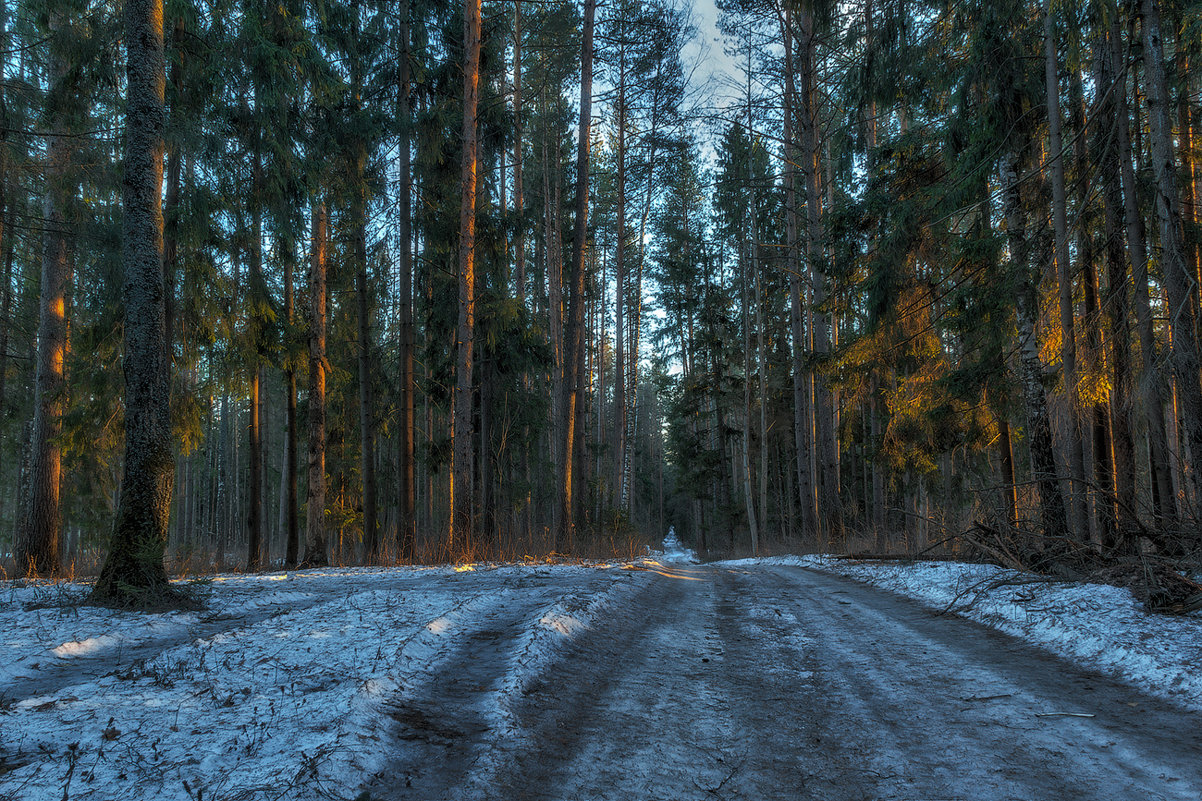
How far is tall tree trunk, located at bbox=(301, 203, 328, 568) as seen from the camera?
12.4 metres

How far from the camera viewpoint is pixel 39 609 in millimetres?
4824

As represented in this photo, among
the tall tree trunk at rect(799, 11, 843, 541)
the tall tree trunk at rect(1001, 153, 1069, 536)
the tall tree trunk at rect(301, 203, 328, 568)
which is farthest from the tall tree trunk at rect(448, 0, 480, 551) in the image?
the tall tree trunk at rect(1001, 153, 1069, 536)

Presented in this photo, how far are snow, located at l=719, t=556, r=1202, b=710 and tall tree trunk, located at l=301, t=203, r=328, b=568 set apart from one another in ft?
35.4

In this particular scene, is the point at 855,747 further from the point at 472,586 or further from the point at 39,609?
the point at 39,609

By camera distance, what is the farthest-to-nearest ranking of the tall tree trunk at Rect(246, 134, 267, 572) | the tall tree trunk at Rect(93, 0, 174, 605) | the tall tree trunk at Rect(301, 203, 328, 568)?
the tall tree trunk at Rect(301, 203, 328, 568), the tall tree trunk at Rect(246, 134, 267, 572), the tall tree trunk at Rect(93, 0, 174, 605)

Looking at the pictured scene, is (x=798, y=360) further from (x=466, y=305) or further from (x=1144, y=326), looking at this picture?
(x=1144, y=326)

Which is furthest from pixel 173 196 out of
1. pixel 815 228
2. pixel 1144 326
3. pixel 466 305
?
pixel 815 228

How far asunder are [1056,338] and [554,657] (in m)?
9.46

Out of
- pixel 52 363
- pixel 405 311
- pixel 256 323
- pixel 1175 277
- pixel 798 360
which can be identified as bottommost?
pixel 1175 277

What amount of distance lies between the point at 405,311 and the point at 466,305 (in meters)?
2.55

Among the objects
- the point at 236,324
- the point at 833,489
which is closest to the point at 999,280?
the point at 833,489

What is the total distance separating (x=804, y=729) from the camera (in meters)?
2.88

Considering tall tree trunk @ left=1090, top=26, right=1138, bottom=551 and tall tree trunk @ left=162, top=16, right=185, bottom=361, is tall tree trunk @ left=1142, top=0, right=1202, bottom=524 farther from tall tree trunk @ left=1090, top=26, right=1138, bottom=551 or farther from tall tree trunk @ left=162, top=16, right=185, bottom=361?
tall tree trunk @ left=162, top=16, right=185, bottom=361

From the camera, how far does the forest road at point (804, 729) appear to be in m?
2.30
